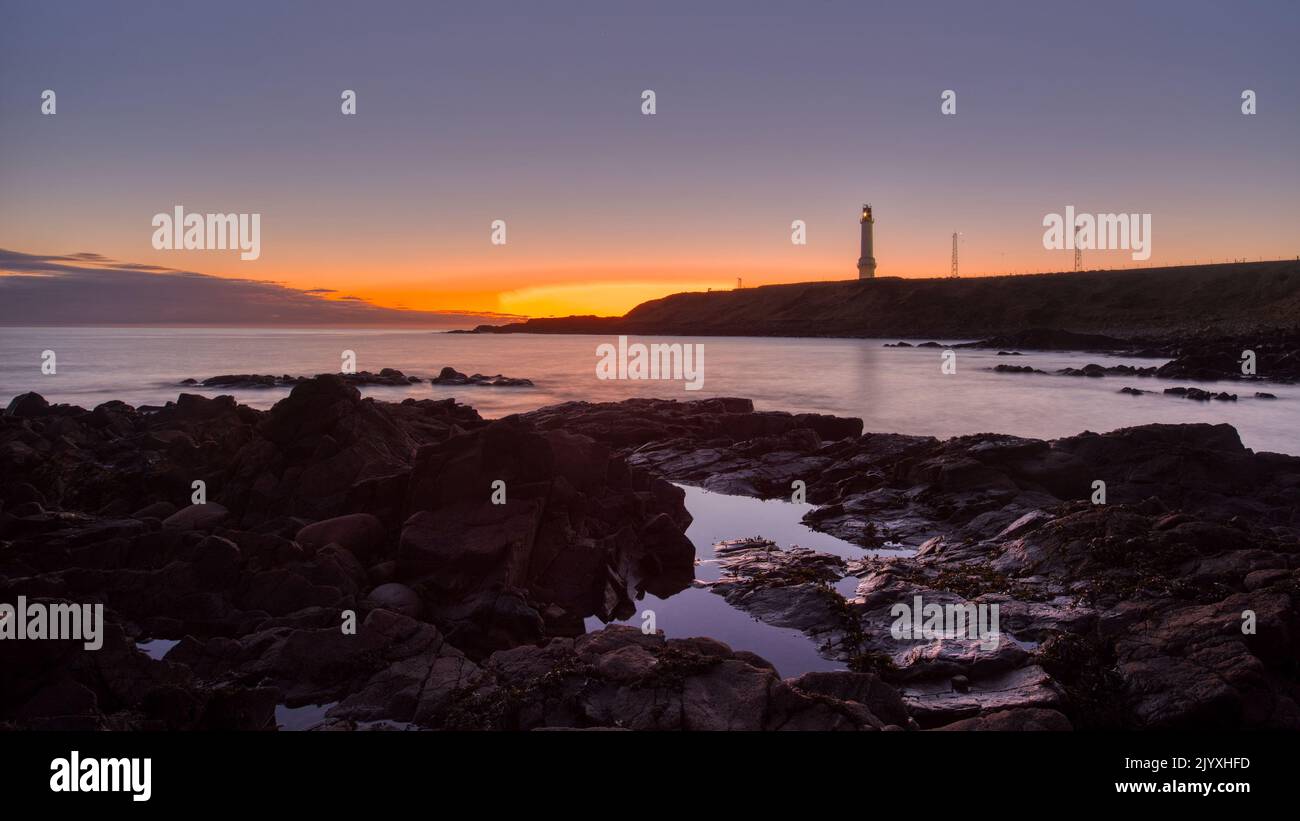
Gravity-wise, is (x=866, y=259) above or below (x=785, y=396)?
above

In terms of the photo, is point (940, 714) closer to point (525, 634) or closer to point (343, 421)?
point (525, 634)

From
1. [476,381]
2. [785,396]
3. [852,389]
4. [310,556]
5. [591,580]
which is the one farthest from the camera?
[476,381]

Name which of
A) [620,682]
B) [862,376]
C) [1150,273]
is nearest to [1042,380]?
[862,376]

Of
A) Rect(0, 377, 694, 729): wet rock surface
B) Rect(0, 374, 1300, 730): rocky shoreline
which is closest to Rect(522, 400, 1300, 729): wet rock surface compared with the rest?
Rect(0, 374, 1300, 730): rocky shoreline

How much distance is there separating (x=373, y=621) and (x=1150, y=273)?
174 meters

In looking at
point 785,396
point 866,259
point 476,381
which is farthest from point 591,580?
point 866,259

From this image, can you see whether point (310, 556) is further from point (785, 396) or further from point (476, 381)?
point (476, 381)

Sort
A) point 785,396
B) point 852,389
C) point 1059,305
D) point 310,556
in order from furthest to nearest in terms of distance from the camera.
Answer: point 1059,305 → point 852,389 → point 785,396 → point 310,556

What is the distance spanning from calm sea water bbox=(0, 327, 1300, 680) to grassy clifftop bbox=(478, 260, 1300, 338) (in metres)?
43.7

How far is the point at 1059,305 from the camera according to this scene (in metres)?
144

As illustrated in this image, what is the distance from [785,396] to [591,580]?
45616 millimetres
